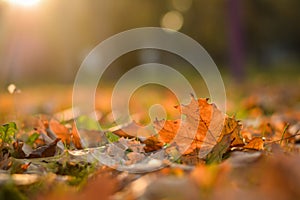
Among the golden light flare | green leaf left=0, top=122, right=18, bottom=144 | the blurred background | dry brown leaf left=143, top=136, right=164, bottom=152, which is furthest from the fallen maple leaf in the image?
the golden light flare

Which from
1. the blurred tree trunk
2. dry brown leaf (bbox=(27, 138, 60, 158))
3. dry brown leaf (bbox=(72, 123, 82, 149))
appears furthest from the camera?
the blurred tree trunk

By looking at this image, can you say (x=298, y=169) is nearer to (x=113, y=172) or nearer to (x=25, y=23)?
(x=113, y=172)

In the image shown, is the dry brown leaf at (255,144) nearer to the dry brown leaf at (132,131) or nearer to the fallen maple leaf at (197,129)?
the fallen maple leaf at (197,129)

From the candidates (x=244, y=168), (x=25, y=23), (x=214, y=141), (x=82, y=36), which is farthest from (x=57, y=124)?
(x=82, y=36)

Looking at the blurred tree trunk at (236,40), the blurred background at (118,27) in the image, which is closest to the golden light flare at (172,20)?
the blurred background at (118,27)

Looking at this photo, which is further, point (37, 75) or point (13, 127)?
point (37, 75)

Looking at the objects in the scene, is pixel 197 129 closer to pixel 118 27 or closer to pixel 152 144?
pixel 152 144

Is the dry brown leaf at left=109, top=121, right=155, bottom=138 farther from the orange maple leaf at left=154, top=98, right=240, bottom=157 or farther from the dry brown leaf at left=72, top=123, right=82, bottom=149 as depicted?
the orange maple leaf at left=154, top=98, right=240, bottom=157

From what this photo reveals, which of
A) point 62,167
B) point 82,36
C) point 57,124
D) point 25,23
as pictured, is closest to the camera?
point 62,167
